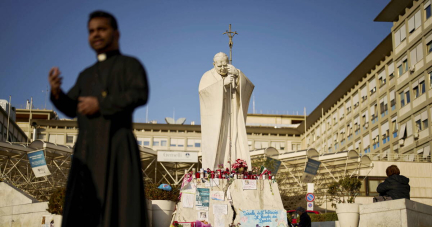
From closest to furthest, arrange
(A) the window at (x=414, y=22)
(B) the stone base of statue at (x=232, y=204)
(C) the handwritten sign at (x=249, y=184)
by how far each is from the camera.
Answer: (B) the stone base of statue at (x=232, y=204) → (C) the handwritten sign at (x=249, y=184) → (A) the window at (x=414, y=22)

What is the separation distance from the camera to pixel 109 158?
4164 mm

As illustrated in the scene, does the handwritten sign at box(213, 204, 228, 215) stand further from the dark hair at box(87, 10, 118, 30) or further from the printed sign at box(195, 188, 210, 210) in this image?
the dark hair at box(87, 10, 118, 30)

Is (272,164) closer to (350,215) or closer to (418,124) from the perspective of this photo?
(418,124)

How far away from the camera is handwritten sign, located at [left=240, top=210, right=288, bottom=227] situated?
18.0 metres

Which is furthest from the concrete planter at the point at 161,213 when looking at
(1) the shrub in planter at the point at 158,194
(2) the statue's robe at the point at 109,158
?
(2) the statue's robe at the point at 109,158

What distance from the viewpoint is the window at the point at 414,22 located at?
49.4m

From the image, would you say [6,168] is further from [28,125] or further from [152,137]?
[28,125]

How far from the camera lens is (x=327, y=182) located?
4762 centimetres

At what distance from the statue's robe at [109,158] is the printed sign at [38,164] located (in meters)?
37.2

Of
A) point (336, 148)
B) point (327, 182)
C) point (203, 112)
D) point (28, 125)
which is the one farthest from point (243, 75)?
point (28, 125)

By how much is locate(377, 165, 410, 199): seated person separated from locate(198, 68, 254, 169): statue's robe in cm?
750

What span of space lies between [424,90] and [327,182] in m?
11.5

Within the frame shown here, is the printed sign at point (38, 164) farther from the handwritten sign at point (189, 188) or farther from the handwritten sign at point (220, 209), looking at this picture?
the handwritten sign at point (220, 209)

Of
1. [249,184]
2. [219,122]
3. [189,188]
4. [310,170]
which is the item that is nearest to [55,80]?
[189,188]
